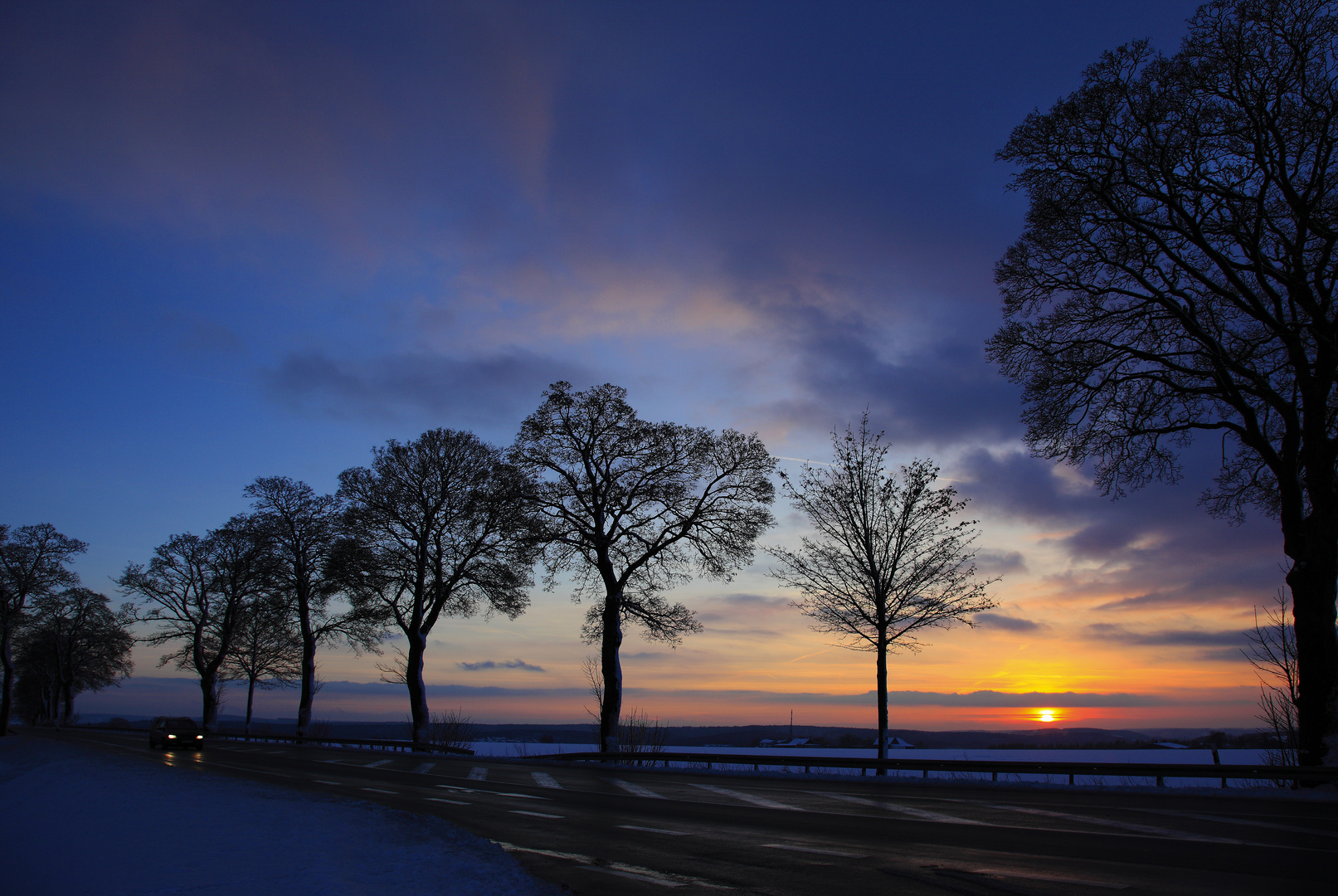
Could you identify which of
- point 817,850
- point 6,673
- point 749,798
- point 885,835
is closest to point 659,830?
point 817,850

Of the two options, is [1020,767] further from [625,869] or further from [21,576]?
[21,576]

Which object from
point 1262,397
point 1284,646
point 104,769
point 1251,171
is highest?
point 1251,171

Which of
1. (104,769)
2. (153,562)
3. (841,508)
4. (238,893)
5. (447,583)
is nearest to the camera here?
(238,893)

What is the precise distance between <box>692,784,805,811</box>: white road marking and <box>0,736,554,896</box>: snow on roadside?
6.26m

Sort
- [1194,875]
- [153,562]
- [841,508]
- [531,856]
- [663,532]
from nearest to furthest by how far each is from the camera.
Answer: [1194,875] < [531,856] < [841,508] < [663,532] < [153,562]

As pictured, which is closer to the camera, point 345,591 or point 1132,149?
point 1132,149

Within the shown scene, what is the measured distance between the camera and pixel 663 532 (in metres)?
29.7

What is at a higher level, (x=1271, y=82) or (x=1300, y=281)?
(x=1271, y=82)

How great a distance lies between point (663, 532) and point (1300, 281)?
67.0 feet

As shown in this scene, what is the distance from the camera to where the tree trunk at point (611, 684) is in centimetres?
2881

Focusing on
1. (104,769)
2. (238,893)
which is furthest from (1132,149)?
(104,769)

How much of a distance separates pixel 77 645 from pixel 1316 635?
8683 centimetres

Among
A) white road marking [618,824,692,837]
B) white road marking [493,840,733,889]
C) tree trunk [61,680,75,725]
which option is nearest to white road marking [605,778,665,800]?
white road marking [618,824,692,837]

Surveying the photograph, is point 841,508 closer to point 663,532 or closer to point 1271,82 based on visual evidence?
point 663,532
